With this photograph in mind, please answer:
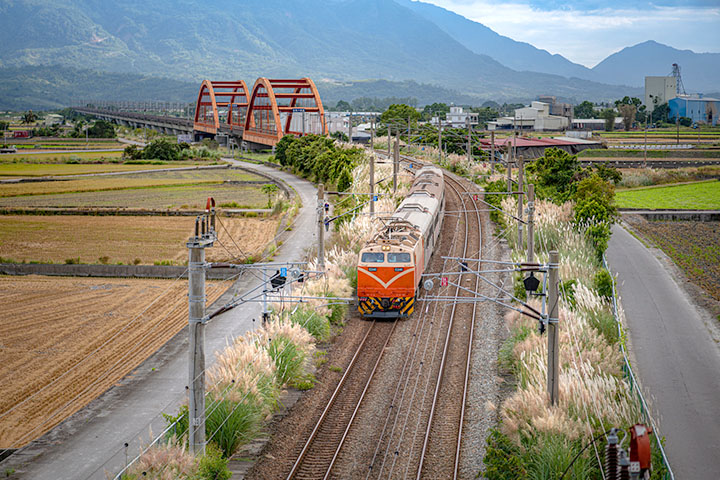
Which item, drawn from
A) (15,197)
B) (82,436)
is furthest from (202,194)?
(82,436)

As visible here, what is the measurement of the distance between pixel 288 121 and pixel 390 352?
89.4 m

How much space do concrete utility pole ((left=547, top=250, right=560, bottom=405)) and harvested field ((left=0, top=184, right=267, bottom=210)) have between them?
46356 mm

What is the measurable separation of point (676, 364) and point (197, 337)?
1527 cm

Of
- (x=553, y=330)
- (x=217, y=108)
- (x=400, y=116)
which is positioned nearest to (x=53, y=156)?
(x=217, y=108)

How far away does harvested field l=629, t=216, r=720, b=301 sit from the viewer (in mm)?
35500

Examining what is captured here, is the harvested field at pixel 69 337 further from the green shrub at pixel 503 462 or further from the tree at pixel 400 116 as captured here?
the tree at pixel 400 116

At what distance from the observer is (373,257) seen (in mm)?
26672

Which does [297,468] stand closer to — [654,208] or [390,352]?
[390,352]

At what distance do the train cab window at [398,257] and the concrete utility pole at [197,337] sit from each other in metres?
11.3

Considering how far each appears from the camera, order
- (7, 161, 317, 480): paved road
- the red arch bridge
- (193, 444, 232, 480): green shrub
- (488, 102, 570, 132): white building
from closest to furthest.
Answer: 1. (193, 444, 232, 480): green shrub
2. (7, 161, 317, 480): paved road
3. the red arch bridge
4. (488, 102, 570, 132): white building

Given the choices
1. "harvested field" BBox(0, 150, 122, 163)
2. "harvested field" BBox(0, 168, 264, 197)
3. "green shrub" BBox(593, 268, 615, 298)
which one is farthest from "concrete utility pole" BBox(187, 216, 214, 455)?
"harvested field" BBox(0, 150, 122, 163)

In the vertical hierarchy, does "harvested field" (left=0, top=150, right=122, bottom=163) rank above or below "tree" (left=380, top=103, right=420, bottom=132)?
below

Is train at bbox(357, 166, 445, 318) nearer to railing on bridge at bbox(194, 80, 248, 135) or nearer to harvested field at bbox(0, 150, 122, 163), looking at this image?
harvested field at bbox(0, 150, 122, 163)

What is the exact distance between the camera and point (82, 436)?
18.8 m
